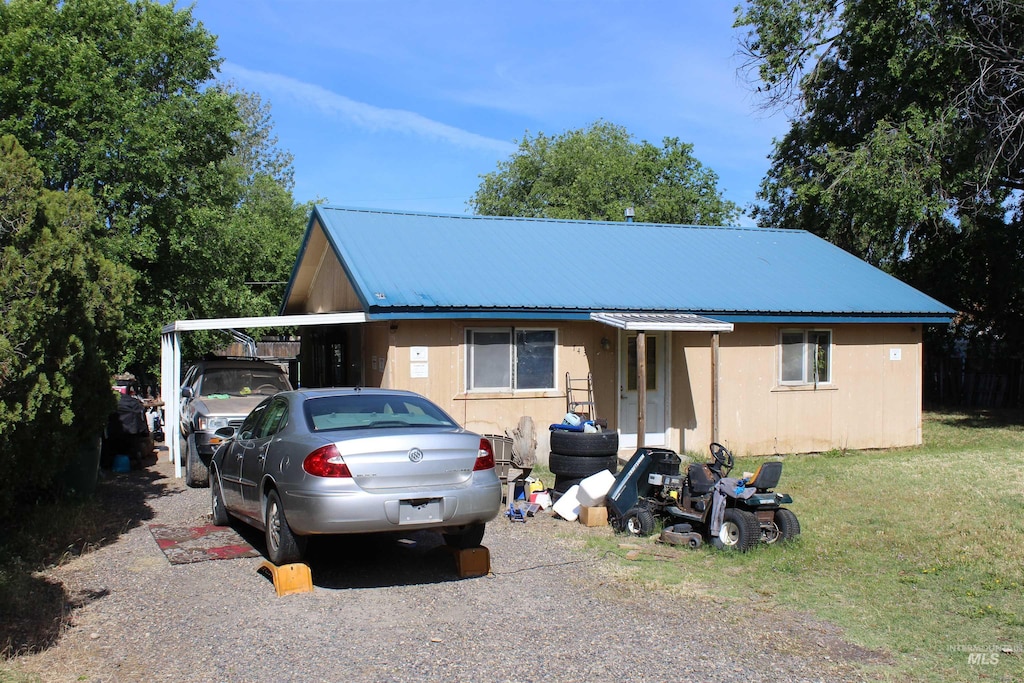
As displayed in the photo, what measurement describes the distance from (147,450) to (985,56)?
61.9 ft

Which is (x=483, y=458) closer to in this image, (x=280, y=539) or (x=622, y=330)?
(x=280, y=539)

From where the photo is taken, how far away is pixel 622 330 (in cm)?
1427

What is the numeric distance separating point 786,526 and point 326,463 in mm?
4388

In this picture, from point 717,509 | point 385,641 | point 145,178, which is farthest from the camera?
point 145,178

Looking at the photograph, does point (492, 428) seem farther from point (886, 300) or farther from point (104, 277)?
point (886, 300)

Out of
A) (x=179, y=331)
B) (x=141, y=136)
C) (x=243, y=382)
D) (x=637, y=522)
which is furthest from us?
(x=141, y=136)

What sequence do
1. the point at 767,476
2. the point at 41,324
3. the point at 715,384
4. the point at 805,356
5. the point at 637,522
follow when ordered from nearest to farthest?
the point at 41,324, the point at 767,476, the point at 637,522, the point at 715,384, the point at 805,356

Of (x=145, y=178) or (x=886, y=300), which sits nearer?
(x=886, y=300)

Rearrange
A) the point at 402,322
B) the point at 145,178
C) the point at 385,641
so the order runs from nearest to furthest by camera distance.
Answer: the point at 385,641, the point at 402,322, the point at 145,178

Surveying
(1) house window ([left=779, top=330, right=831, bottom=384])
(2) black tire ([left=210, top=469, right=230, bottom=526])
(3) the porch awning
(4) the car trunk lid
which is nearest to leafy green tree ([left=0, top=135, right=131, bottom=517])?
(2) black tire ([left=210, top=469, right=230, bottom=526])

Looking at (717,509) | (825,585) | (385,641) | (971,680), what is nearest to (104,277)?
(385,641)

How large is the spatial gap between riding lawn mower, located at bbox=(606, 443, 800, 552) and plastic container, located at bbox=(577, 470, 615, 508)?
0.60 feet

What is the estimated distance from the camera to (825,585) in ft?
22.6

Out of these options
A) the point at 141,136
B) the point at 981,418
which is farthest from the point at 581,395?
the point at 981,418
